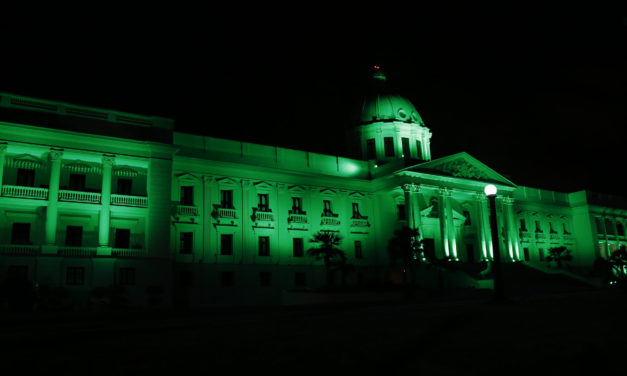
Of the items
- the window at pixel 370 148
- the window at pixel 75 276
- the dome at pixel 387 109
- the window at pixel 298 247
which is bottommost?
the window at pixel 75 276

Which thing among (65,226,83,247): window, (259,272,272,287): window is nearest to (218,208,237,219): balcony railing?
(259,272,272,287): window

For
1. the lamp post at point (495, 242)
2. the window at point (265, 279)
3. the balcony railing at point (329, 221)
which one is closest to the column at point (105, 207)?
the window at point (265, 279)

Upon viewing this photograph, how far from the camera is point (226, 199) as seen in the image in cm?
4219

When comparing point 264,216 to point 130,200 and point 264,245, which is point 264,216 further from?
point 130,200

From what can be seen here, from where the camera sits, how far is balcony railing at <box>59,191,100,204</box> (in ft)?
108

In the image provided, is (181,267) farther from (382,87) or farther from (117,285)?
(382,87)

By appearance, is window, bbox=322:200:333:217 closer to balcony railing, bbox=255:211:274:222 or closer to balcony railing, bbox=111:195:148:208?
balcony railing, bbox=255:211:274:222

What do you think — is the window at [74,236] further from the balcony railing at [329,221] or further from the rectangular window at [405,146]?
the rectangular window at [405,146]

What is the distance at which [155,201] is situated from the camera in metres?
34.9

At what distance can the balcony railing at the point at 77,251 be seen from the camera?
3143 centimetres

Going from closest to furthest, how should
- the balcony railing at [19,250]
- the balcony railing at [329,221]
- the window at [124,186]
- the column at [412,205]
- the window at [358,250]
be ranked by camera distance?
the balcony railing at [19,250] < the window at [124,186] < the balcony railing at [329,221] < the column at [412,205] < the window at [358,250]

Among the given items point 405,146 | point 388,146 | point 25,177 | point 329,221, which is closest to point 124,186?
point 25,177

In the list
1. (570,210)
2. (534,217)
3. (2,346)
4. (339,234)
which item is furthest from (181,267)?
(570,210)

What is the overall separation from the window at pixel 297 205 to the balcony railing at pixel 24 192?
19184 mm
